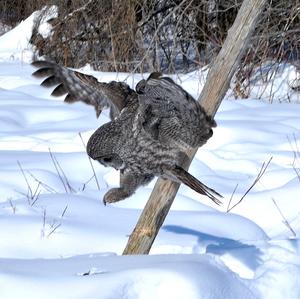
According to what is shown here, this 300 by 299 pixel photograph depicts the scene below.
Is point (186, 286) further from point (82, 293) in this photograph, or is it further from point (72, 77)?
point (72, 77)

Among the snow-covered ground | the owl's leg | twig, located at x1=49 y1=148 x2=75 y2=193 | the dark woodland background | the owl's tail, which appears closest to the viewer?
the snow-covered ground

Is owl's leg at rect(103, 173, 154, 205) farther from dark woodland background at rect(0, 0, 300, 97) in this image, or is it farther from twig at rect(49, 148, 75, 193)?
dark woodland background at rect(0, 0, 300, 97)

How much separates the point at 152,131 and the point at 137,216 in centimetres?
150

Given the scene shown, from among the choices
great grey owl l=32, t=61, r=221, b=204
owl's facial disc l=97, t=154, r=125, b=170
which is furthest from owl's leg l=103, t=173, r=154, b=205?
owl's facial disc l=97, t=154, r=125, b=170

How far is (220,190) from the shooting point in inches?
212

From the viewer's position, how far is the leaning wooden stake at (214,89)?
11.5ft

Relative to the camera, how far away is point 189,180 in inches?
123

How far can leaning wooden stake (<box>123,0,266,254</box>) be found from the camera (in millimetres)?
3492

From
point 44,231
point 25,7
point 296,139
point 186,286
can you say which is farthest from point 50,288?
point 25,7

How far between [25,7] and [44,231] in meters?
11.3

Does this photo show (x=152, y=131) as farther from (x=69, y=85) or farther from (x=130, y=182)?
(x=69, y=85)

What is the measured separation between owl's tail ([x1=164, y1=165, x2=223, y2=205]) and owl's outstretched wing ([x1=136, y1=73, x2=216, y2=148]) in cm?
9

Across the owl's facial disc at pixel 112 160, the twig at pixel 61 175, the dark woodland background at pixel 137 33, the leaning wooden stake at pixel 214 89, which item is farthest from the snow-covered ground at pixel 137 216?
the dark woodland background at pixel 137 33

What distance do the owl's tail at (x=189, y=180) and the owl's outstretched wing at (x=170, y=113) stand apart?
92 millimetres
